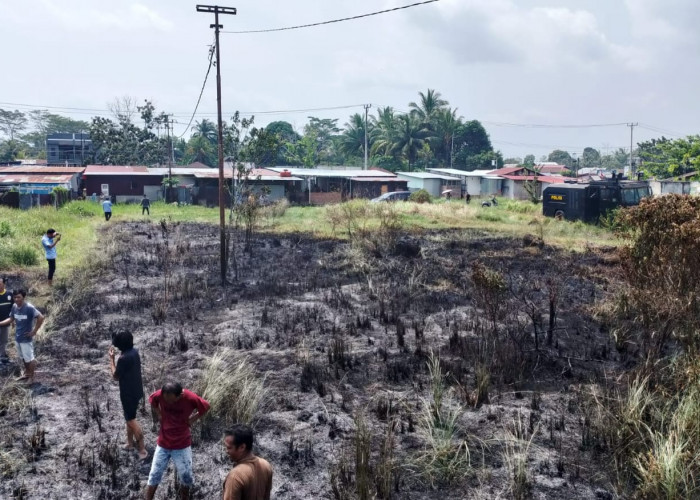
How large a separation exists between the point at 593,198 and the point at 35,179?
3245cm

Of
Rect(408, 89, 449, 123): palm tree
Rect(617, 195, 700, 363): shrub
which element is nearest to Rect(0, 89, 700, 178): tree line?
Rect(408, 89, 449, 123): palm tree

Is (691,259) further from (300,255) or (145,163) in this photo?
(145,163)

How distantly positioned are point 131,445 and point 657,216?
7.70 meters

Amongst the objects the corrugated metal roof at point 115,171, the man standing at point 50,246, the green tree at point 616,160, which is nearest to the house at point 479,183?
the corrugated metal roof at point 115,171

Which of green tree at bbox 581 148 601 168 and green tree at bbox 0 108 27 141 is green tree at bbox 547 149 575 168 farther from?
green tree at bbox 0 108 27 141

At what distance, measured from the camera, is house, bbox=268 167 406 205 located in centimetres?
4456

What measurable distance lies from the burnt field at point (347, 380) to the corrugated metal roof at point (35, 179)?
2409 cm

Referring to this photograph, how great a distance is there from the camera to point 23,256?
17.3 metres

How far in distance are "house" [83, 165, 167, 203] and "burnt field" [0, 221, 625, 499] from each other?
29438 millimetres

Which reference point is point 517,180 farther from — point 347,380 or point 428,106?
point 347,380

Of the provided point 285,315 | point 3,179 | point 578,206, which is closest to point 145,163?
point 3,179

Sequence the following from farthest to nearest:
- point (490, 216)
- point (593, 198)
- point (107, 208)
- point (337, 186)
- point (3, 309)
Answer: point (337, 186) → point (490, 216) → point (107, 208) → point (593, 198) → point (3, 309)

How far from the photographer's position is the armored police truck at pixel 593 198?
29.5m

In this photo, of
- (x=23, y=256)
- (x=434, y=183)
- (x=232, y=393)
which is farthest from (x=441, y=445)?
(x=434, y=183)
